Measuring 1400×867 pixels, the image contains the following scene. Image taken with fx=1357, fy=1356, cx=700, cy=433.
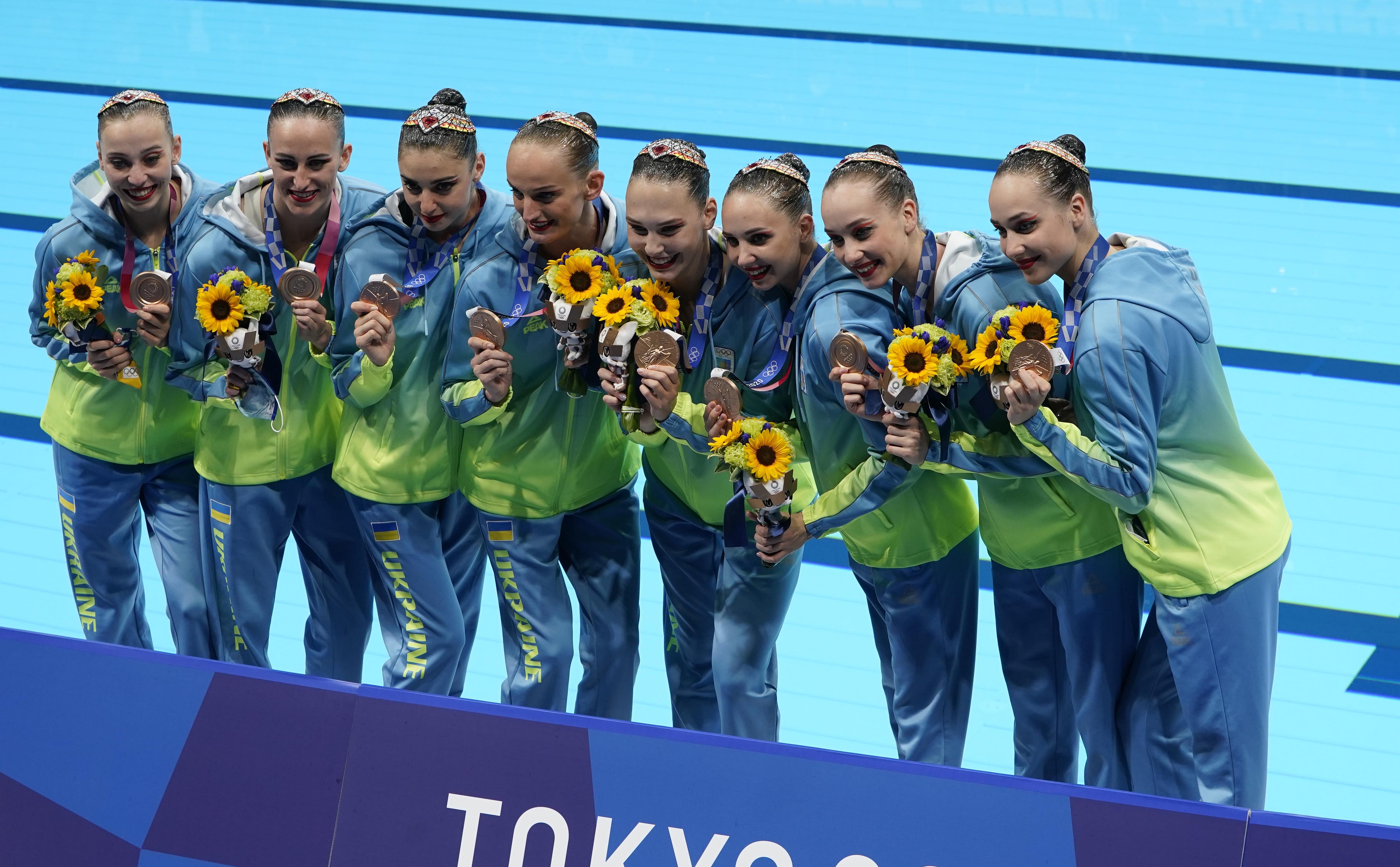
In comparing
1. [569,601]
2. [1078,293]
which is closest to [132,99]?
[569,601]

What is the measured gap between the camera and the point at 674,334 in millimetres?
2926

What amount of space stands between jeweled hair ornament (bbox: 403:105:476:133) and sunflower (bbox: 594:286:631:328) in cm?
53

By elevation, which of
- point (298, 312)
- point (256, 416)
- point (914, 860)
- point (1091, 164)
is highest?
point (1091, 164)

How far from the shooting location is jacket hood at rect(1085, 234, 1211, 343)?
8.61 ft

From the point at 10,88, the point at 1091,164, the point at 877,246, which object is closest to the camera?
the point at 877,246

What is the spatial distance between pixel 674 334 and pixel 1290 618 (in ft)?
8.61

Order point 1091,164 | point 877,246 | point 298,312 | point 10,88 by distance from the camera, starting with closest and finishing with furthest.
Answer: point 877,246, point 298,312, point 1091,164, point 10,88

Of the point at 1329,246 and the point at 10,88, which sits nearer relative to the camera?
the point at 1329,246

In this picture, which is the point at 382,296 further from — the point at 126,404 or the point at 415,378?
the point at 126,404

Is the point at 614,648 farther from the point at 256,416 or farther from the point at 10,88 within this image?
the point at 10,88

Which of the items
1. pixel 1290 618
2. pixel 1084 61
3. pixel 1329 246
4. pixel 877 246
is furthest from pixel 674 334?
pixel 1084 61

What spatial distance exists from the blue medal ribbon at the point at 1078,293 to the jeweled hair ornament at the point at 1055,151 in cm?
15

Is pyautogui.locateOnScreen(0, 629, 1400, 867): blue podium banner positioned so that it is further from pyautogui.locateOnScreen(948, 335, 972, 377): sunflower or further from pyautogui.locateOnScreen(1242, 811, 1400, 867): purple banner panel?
pyautogui.locateOnScreen(948, 335, 972, 377): sunflower

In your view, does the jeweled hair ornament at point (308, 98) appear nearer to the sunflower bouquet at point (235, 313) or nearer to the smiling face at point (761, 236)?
the sunflower bouquet at point (235, 313)
